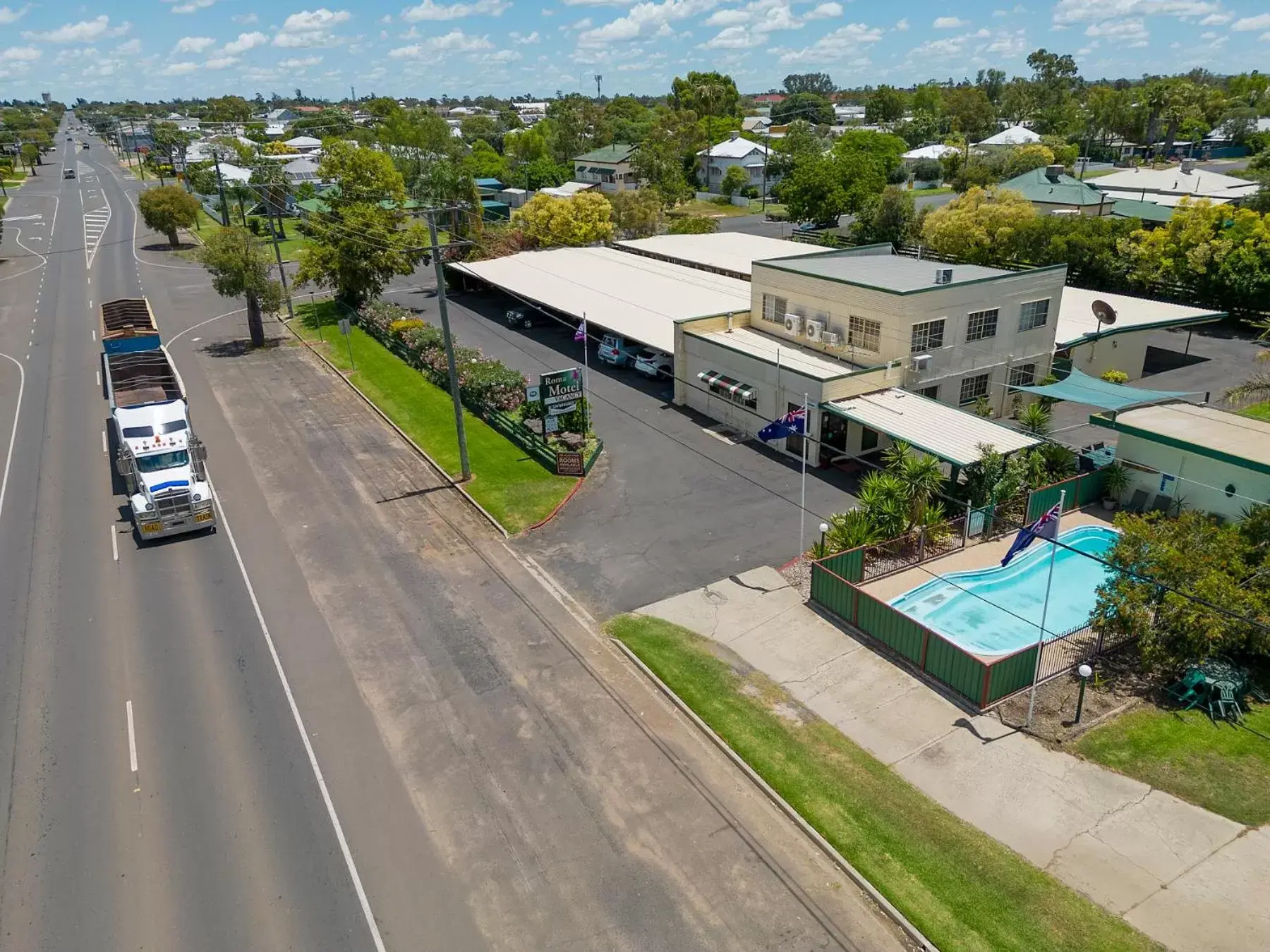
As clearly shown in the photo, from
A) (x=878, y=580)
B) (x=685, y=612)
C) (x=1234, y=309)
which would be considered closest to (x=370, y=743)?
(x=685, y=612)

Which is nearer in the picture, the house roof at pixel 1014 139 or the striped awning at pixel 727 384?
the striped awning at pixel 727 384

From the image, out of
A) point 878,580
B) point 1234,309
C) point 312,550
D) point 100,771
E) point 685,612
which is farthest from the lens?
point 1234,309

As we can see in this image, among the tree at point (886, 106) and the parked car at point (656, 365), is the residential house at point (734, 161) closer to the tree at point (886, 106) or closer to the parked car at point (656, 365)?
the tree at point (886, 106)

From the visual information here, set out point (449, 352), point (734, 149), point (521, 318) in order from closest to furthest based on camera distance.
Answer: point (449, 352)
point (521, 318)
point (734, 149)

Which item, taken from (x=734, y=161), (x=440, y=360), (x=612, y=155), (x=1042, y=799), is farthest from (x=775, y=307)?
(x=734, y=161)

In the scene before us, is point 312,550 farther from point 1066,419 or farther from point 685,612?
point 1066,419

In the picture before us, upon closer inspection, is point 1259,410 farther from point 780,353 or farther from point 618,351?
point 618,351

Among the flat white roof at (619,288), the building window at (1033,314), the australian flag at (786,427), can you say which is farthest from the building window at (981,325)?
the australian flag at (786,427)
